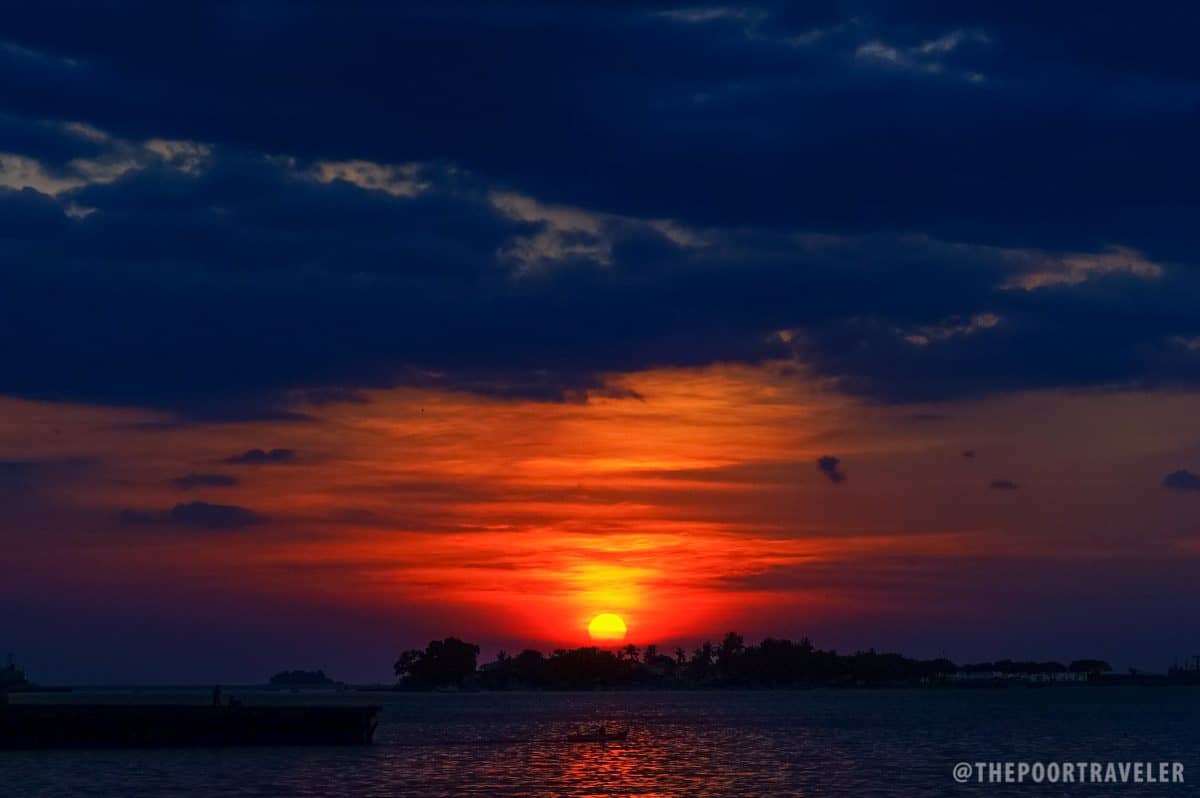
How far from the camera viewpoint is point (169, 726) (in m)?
118

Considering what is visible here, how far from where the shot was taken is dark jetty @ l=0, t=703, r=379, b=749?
375 ft

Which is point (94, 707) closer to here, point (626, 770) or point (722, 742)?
point (626, 770)

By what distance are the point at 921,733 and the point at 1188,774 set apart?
218 feet

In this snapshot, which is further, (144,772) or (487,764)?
(487,764)

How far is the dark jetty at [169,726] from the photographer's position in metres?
114

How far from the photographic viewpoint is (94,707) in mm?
116062

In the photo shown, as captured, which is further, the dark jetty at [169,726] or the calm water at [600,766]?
the dark jetty at [169,726]

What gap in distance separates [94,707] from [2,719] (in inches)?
262

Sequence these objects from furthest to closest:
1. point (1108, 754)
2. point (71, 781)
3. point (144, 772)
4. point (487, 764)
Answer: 1. point (1108, 754)
2. point (487, 764)
3. point (144, 772)
4. point (71, 781)

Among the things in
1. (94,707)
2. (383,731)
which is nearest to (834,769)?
(94,707)

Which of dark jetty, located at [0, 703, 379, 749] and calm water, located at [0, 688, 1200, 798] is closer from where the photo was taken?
calm water, located at [0, 688, 1200, 798]

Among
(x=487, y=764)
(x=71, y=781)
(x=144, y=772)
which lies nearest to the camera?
(x=71, y=781)

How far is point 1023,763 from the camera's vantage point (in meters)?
114

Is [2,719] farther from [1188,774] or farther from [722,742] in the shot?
[1188,774]
